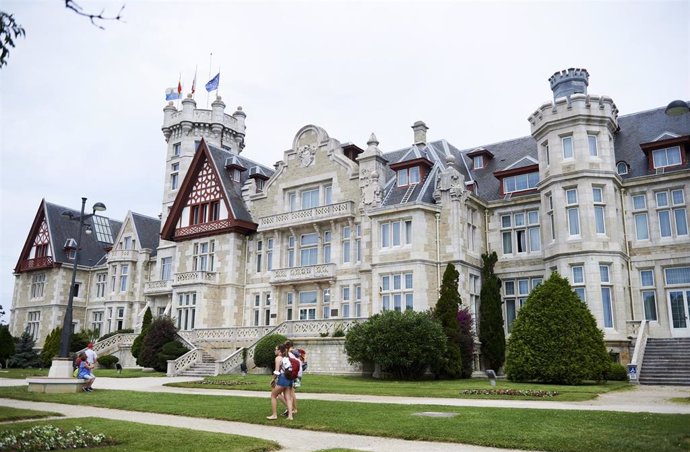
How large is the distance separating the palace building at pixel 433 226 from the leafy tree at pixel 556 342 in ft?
17.1

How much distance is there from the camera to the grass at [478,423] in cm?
908

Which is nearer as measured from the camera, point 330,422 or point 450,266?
point 330,422

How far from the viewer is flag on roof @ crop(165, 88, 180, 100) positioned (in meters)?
55.1

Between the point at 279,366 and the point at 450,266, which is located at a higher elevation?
the point at 450,266

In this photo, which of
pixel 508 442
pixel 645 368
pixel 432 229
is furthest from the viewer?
pixel 432 229

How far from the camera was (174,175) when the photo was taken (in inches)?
1983

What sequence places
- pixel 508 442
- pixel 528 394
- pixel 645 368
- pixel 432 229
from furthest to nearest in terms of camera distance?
pixel 432 229, pixel 645 368, pixel 528 394, pixel 508 442

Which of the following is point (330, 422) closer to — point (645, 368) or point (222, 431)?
point (222, 431)

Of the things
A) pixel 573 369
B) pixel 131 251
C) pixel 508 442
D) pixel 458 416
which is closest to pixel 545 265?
pixel 573 369

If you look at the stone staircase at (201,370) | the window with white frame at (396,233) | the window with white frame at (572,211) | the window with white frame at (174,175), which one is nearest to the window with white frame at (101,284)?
the window with white frame at (174,175)

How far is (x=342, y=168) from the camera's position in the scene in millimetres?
35688

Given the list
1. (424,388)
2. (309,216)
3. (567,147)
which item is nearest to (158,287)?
(309,216)

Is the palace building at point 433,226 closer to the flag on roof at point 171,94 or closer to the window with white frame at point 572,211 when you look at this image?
the window with white frame at point 572,211

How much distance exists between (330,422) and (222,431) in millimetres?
2224
